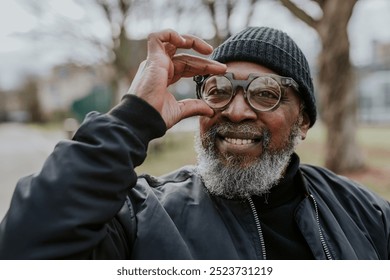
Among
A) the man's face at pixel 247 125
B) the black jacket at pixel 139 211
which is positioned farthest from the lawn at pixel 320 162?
the man's face at pixel 247 125

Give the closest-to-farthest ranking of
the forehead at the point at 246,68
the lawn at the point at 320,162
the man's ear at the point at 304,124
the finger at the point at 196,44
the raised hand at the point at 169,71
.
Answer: the raised hand at the point at 169,71 → the finger at the point at 196,44 → the forehead at the point at 246,68 → the man's ear at the point at 304,124 → the lawn at the point at 320,162

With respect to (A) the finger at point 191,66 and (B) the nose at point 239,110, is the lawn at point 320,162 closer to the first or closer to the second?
(B) the nose at point 239,110

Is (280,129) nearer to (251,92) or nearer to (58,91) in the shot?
(251,92)

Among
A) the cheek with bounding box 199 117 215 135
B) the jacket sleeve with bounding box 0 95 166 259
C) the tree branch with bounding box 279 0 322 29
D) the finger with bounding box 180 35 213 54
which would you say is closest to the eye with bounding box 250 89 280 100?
the cheek with bounding box 199 117 215 135

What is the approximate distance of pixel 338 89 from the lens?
26.6 ft

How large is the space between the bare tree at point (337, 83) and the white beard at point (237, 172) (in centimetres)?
631

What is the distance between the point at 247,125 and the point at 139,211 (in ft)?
2.02

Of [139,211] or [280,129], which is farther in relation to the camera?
[280,129]

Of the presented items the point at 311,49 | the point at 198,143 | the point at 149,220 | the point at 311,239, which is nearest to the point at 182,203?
the point at 149,220

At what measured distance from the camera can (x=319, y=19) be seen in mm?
8086

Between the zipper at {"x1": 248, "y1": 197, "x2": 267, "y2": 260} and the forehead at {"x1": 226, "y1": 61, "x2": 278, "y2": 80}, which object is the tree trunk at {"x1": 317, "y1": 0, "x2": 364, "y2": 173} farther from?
the zipper at {"x1": 248, "y1": 197, "x2": 267, "y2": 260}

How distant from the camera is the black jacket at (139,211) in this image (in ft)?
4.50

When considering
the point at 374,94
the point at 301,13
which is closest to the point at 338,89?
the point at 301,13

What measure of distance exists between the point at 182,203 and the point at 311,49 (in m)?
12.7
